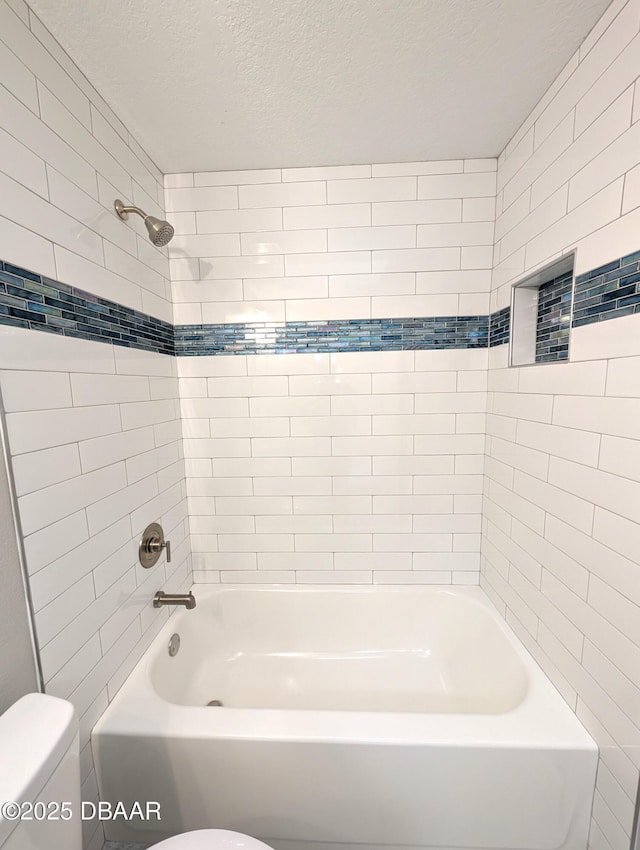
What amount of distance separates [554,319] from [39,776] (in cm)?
183

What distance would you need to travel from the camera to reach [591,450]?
94cm

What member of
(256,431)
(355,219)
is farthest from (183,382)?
(355,219)

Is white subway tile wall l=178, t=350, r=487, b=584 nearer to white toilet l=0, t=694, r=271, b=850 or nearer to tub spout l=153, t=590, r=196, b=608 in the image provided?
tub spout l=153, t=590, r=196, b=608

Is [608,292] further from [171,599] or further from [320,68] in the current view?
[171,599]

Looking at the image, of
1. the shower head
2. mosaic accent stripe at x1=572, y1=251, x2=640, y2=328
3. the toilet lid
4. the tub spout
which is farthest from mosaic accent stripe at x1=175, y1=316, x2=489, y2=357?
the toilet lid

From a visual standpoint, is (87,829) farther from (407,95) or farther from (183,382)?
(407,95)

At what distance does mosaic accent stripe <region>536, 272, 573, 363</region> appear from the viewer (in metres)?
1.17

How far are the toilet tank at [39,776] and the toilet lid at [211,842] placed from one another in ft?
0.64

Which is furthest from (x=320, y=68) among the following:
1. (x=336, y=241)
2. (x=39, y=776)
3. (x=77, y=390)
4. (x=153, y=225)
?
(x=39, y=776)

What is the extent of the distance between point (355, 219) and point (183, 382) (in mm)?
1133

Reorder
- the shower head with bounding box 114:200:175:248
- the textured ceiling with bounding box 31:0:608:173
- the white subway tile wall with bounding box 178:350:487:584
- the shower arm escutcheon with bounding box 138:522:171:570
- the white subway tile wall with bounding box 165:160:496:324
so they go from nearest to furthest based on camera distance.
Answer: the textured ceiling with bounding box 31:0:608:173
the shower head with bounding box 114:200:175:248
the shower arm escutcheon with bounding box 138:522:171:570
the white subway tile wall with bounding box 165:160:496:324
the white subway tile wall with bounding box 178:350:487:584

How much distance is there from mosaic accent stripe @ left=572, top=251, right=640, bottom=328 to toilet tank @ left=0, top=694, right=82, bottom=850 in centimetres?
156

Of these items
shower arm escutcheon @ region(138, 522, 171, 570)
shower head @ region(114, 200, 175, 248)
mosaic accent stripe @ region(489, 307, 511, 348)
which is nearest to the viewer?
shower head @ region(114, 200, 175, 248)

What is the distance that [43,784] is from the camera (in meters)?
0.63
